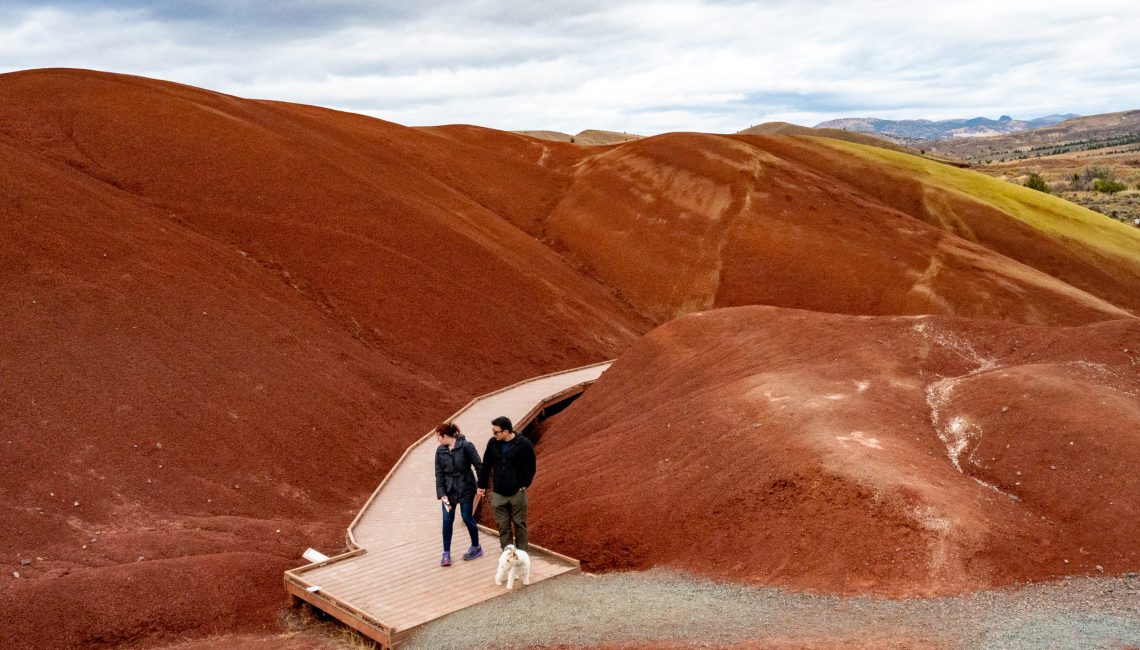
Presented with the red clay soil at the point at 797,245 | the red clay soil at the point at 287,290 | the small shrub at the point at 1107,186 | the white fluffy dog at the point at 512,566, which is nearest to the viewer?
the white fluffy dog at the point at 512,566

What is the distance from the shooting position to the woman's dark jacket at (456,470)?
1154cm

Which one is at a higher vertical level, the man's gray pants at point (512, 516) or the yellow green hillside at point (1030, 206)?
the yellow green hillside at point (1030, 206)

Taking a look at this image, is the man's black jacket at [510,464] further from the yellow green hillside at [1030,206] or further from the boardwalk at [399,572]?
the yellow green hillside at [1030,206]

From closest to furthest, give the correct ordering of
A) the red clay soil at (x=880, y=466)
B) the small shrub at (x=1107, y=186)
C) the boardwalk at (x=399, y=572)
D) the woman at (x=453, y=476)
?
the red clay soil at (x=880, y=466) → the boardwalk at (x=399, y=572) → the woman at (x=453, y=476) → the small shrub at (x=1107, y=186)

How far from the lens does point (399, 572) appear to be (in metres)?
11.9

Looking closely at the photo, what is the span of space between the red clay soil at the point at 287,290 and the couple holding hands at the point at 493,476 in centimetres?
195

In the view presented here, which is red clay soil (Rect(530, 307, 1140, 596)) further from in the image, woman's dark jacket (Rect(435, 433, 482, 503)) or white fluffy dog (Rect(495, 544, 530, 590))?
woman's dark jacket (Rect(435, 433, 482, 503))

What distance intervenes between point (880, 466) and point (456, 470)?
18.9 feet

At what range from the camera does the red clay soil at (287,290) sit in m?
13.9

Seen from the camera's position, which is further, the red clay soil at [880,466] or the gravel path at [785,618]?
the red clay soil at [880,466]

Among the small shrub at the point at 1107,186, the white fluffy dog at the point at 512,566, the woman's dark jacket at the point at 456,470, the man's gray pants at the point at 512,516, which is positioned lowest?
the white fluffy dog at the point at 512,566

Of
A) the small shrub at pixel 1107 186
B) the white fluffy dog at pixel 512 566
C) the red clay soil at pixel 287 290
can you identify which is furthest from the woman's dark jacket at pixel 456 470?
the small shrub at pixel 1107 186

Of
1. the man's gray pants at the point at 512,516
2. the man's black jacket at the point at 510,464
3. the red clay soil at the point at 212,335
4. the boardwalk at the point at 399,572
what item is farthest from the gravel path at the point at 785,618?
the red clay soil at the point at 212,335

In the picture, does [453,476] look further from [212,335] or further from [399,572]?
[212,335]
